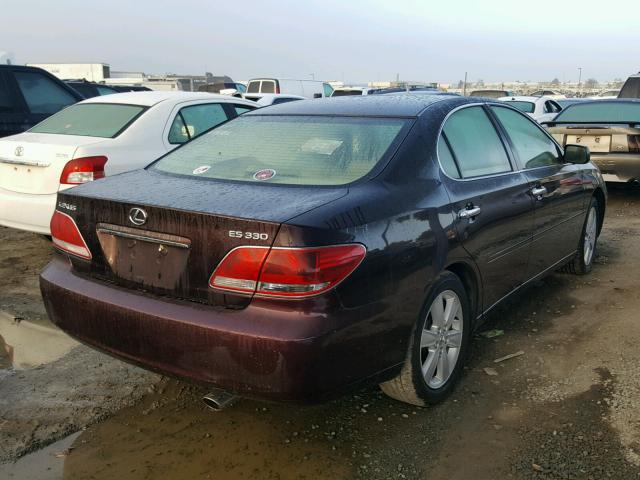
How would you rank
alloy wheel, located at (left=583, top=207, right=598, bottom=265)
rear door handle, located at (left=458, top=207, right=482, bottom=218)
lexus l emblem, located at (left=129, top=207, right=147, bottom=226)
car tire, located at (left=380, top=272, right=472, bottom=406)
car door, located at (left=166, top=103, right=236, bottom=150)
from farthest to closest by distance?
car door, located at (left=166, top=103, right=236, bottom=150) < alloy wheel, located at (left=583, top=207, right=598, bottom=265) < rear door handle, located at (left=458, top=207, right=482, bottom=218) < car tire, located at (left=380, top=272, right=472, bottom=406) < lexus l emblem, located at (left=129, top=207, right=147, bottom=226)

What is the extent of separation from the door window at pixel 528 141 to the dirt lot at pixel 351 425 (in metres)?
1.18

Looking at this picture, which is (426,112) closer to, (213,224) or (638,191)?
(213,224)

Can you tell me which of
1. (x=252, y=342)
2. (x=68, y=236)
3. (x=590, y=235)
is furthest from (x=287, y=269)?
(x=590, y=235)

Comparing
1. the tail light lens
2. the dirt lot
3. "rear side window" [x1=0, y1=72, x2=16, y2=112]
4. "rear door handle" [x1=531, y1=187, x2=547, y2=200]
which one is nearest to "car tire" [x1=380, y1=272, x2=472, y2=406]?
the dirt lot

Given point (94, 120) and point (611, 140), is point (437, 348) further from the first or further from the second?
point (611, 140)

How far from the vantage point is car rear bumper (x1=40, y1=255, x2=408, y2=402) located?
91.3 inches

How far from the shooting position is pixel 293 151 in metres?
3.16

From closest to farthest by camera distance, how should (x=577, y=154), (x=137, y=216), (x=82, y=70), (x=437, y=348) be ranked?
(x=137, y=216) → (x=437, y=348) → (x=577, y=154) → (x=82, y=70)

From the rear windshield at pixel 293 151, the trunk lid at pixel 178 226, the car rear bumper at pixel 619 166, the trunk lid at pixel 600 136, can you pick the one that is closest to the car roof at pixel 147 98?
the rear windshield at pixel 293 151

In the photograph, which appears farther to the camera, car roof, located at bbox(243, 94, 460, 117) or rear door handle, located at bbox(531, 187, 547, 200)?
rear door handle, located at bbox(531, 187, 547, 200)

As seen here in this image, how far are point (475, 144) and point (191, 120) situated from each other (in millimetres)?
3583

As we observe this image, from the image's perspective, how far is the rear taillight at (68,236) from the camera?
288 centimetres

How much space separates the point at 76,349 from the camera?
3.84 metres

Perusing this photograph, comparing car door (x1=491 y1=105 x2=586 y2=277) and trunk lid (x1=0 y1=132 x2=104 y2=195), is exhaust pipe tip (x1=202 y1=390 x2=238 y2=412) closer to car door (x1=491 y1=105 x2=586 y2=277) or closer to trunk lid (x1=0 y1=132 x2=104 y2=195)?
car door (x1=491 y1=105 x2=586 y2=277)
